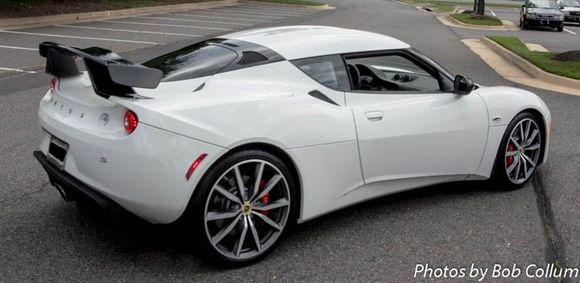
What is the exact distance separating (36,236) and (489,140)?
3352mm

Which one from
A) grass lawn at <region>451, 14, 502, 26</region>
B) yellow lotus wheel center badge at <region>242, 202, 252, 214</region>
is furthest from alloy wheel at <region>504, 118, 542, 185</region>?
grass lawn at <region>451, 14, 502, 26</region>

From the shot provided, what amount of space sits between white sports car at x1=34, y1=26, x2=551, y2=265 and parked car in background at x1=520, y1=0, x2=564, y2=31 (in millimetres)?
21290

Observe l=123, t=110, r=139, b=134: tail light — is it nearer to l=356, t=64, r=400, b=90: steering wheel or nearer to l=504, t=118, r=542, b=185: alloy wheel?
l=356, t=64, r=400, b=90: steering wheel

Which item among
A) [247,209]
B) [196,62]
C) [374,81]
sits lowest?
[247,209]

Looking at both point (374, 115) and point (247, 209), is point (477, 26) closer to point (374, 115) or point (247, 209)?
point (374, 115)

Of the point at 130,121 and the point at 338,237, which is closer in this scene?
the point at 130,121

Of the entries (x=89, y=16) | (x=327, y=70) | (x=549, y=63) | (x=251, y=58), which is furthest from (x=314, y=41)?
(x=89, y=16)

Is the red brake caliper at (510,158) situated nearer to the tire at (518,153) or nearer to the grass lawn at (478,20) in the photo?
the tire at (518,153)

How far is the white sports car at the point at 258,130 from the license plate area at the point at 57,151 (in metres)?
0.01

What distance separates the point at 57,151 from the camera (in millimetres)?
3426

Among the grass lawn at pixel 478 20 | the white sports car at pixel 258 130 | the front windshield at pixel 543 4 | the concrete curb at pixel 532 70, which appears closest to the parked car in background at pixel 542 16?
the front windshield at pixel 543 4

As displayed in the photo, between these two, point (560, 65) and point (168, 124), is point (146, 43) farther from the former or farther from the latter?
point (168, 124)

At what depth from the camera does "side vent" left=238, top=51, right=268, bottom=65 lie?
12.2 ft

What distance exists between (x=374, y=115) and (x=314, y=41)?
67 centimetres
